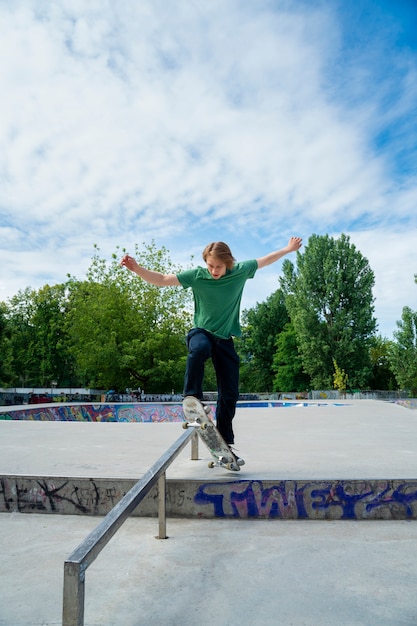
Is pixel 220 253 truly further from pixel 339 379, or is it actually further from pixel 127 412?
pixel 339 379

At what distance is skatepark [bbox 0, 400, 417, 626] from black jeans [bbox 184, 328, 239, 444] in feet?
1.48

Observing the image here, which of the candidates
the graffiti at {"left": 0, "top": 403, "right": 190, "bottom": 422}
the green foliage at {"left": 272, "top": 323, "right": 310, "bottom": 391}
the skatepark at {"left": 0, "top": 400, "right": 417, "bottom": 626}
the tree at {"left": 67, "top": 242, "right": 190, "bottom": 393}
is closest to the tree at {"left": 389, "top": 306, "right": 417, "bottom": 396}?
the green foliage at {"left": 272, "top": 323, "right": 310, "bottom": 391}

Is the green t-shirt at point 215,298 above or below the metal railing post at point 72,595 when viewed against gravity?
above

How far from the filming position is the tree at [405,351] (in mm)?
36438

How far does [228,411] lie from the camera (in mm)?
3641

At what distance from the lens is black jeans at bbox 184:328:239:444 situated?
3291 millimetres

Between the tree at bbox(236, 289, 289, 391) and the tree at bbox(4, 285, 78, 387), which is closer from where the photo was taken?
the tree at bbox(4, 285, 78, 387)

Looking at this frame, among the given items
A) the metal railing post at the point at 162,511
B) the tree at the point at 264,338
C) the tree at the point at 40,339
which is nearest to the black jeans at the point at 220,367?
the metal railing post at the point at 162,511

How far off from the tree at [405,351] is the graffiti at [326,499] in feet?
119

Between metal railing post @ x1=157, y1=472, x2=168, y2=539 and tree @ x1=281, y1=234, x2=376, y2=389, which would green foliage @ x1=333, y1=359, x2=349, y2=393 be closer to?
tree @ x1=281, y1=234, x2=376, y2=389

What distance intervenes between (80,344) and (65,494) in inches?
1138

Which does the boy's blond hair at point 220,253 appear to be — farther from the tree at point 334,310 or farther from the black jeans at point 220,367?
the tree at point 334,310

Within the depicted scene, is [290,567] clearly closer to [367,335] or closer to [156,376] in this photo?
[156,376]

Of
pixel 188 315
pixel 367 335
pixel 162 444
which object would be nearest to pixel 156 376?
pixel 188 315
